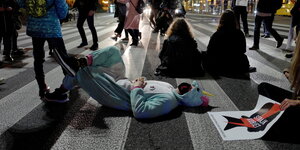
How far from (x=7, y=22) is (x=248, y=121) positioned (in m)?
5.49

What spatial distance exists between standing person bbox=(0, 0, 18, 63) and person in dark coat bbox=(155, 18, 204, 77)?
3485 millimetres

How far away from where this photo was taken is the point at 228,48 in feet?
16.4

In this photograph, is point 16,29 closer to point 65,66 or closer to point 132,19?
point 132,19

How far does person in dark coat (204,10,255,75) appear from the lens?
16.2ft

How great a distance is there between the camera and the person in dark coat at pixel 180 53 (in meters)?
4.69

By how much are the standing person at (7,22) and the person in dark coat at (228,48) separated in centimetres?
435

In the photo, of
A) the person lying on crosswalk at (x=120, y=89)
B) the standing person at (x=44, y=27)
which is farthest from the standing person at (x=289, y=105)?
the standing person at (x=44, y=27)

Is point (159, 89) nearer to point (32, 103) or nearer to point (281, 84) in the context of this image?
point (32, 103)

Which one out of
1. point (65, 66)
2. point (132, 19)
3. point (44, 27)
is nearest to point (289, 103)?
point (65, 66)

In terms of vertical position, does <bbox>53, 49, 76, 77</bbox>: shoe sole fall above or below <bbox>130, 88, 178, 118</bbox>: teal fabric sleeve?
above

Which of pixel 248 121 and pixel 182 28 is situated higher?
pixel 182 28

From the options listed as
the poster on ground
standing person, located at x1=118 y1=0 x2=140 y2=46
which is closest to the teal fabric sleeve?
the poster on ground

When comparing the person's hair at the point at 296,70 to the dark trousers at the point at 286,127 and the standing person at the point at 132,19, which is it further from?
the standing person at the point at 132,19

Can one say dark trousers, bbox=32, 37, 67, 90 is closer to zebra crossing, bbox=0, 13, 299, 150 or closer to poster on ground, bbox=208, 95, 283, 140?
zebra crossing, bbox=0, 13, 299, 150
